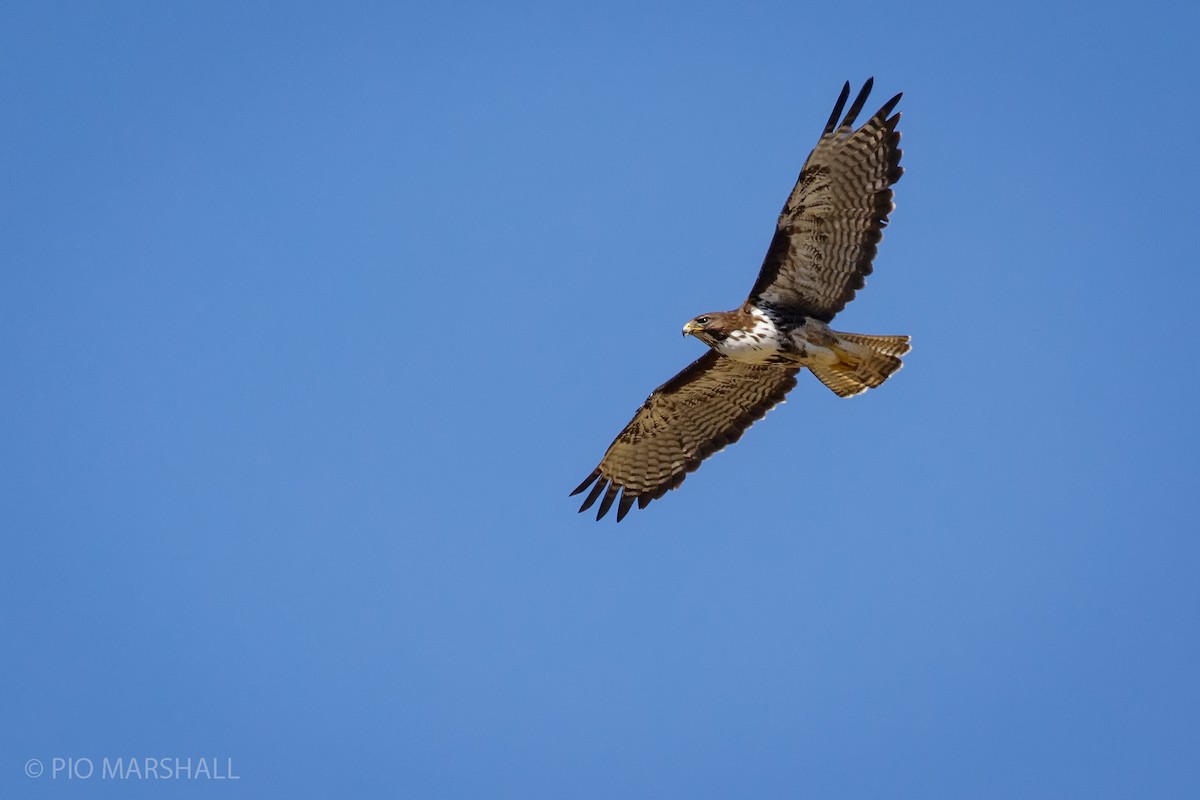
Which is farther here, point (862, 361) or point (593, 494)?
point (593, 494)

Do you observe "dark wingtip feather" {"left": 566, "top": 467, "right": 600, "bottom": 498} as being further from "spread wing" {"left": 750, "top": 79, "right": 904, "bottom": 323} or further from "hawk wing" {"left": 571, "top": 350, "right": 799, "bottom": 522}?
"spread wing" {"left": 750, "top": 79, "right": 904, "bottom": 323}

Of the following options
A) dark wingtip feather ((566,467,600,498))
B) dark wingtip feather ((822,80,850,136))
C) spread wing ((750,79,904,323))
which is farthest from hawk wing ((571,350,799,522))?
dark wingtip feather ((822,80,850,136))

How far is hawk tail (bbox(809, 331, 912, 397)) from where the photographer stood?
1230 centimetres

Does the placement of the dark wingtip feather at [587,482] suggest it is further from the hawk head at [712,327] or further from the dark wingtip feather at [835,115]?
the dark wingtip feather at [835,115]

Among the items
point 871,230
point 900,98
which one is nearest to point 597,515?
point 871,230

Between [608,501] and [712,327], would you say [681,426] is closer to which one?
[608,501]

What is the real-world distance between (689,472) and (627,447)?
633 mm

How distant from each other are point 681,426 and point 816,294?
213cm

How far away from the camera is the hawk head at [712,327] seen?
12180mm

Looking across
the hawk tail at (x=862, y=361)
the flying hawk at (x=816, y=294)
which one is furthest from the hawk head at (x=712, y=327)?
the hawk tail at (x=862, y=361)

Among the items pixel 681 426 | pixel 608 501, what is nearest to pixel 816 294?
pixel 681 426

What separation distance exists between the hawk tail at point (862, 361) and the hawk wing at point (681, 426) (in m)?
0.72

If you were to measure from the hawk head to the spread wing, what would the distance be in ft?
1.48

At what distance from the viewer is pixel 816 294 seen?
12250 millimetres
